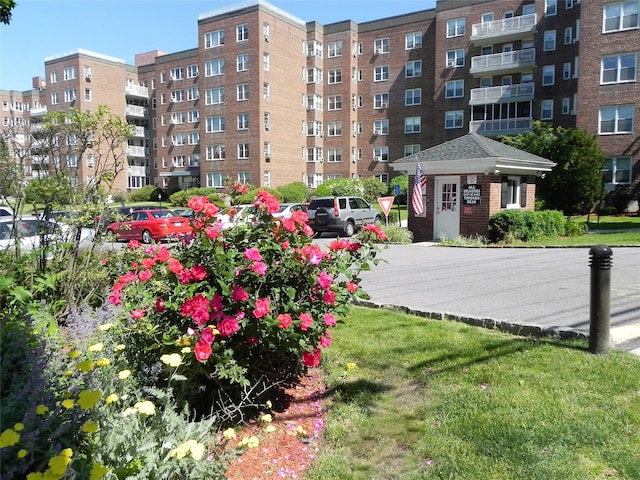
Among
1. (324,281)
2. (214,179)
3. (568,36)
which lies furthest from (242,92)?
(324,281)

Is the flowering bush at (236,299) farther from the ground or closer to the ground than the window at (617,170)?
closer to the ground

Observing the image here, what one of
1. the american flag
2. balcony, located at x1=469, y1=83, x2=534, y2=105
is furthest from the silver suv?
balcony, located at x1=469, y1=83, x2=534, y2=105

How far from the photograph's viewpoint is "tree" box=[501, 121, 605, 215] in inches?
1200

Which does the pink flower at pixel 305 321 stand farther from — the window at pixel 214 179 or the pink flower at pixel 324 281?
the window at pixel 214 179

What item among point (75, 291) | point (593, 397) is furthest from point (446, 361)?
point (75, 291)

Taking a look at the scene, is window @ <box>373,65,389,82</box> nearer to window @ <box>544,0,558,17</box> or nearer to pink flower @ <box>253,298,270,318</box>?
window @ <box>544,0,558,17</box>

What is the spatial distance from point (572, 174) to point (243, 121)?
30978mm

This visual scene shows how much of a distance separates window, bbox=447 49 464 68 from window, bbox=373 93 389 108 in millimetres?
7584

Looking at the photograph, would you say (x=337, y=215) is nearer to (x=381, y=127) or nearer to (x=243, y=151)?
(x=243, y=151)

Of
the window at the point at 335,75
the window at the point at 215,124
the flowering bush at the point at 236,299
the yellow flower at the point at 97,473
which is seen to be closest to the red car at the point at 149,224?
the flowering bush at the point at 236,299

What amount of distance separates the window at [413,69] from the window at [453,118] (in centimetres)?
597

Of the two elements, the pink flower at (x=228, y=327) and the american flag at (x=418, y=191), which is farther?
the american flag at (x=418, y=191)

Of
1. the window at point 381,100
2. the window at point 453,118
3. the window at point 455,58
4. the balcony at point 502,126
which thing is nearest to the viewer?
the balcony at point 502,126

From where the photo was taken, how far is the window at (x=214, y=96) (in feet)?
172
